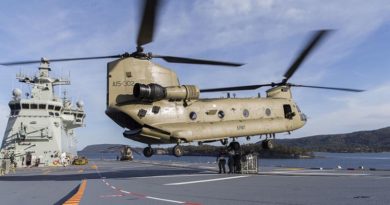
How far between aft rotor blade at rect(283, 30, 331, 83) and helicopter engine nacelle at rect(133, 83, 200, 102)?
6.79m

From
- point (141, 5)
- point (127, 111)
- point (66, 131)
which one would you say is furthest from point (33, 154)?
point (141, 5)

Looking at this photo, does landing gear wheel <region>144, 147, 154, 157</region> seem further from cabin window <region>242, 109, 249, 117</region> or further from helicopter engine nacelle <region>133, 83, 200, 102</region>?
cabin window <region>242, 109, 249, 117</region>

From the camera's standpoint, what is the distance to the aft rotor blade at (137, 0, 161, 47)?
13.8 metres

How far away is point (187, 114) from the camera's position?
22.7 metres

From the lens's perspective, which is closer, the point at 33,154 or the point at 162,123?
the point at 162,123

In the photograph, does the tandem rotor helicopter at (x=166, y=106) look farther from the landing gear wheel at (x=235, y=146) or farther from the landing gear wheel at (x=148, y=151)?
the landing gear wheel at (x=235, y=146)

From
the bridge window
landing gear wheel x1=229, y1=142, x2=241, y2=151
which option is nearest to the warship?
the bridge window

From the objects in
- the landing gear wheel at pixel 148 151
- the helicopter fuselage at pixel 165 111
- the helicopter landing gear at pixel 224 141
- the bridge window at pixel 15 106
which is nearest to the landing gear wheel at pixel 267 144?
the helicopter fuselage at pixel 165 111

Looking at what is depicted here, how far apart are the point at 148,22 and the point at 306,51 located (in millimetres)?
11683

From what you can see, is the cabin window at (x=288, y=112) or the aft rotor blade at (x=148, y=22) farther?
the cabin window at (x=288, y=112)

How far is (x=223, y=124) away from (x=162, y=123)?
395 cm

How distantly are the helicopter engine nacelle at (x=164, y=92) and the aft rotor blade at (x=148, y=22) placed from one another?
278 cm

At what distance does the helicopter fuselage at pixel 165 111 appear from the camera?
2131 centimetres

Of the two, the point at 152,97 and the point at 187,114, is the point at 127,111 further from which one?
the point at 187,114
